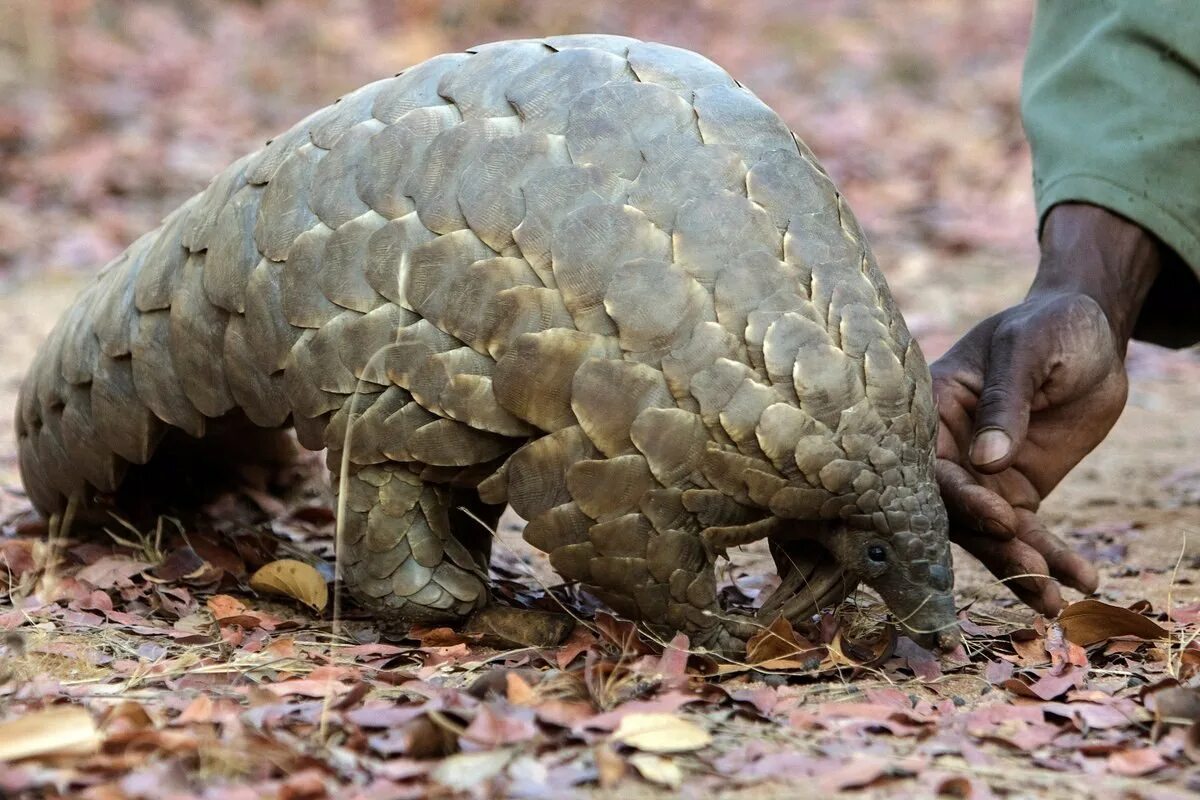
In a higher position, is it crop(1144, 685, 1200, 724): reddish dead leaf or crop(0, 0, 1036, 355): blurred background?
crop(0, 0, 1036, 355): blurred background

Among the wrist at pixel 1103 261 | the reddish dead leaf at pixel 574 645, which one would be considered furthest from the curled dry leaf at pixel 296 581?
the wrist at pixel 1103 261

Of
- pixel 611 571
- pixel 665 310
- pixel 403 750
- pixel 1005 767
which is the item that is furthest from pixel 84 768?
→ pixel 1005 767

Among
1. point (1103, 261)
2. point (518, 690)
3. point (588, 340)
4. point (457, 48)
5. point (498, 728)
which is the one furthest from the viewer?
point (457, 48)

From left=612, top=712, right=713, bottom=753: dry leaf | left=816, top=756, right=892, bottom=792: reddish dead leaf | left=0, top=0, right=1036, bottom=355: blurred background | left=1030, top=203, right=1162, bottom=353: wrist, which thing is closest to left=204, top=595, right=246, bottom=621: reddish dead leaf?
left=612, top=712, right=713, bottom=753: dry leaf

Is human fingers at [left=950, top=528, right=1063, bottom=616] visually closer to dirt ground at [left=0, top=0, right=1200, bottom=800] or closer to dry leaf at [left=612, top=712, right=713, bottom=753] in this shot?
dirt ground at [left=0, top=0, right=1200, bottom=800]

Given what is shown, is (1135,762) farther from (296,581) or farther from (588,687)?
(296,581)

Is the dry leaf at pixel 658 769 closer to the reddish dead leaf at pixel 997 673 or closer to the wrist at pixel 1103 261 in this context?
the reddish dead leaf at pixel 997 673

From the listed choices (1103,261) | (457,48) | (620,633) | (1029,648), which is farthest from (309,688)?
(457,48)
